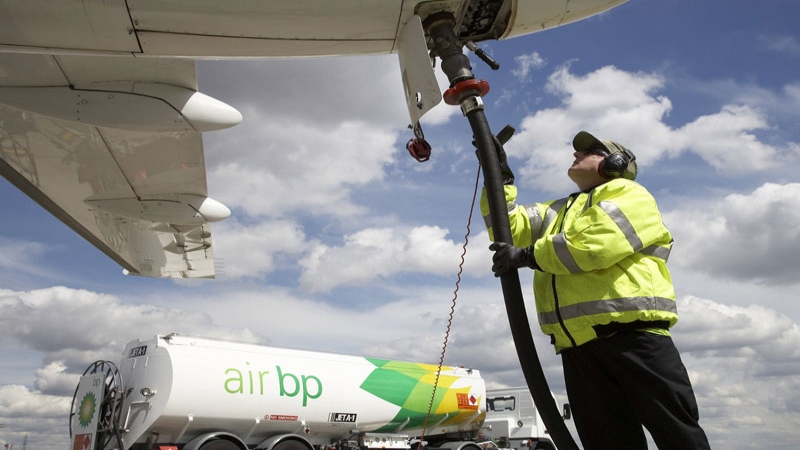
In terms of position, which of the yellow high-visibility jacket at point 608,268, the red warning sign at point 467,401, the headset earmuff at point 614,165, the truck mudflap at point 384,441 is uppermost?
the headset earmuff at point 614,165

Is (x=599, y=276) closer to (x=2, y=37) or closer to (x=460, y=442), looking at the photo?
(x=2, y=37)

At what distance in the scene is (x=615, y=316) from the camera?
274cm

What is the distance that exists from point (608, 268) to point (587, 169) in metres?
0.62

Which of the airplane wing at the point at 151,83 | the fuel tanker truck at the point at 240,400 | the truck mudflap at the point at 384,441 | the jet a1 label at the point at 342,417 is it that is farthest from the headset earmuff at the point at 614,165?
the truck mudflap at the point at 384,441

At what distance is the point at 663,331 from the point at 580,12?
8.16ft

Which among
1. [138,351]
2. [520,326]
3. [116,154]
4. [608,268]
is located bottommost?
[520,326]

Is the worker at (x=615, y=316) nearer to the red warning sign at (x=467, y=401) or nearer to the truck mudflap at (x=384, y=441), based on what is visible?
the truck mudflap at (x=384, y=441)

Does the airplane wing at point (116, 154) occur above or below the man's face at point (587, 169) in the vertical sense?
above

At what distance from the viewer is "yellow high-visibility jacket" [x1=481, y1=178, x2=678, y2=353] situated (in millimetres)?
2744

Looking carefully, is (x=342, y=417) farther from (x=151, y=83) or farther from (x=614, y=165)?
(x=614, y=165)

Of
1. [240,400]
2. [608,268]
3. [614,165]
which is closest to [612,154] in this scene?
[614,165]

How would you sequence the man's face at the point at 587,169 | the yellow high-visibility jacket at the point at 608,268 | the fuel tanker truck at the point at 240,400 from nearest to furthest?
the yellow high-visibility jacket at the point at 608,268 < the man's face at the point at 587,169 < the fuel tanker truck at the point at 240,400

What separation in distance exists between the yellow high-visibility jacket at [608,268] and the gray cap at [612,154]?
90 mm

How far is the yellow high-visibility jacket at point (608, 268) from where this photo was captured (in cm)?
274
